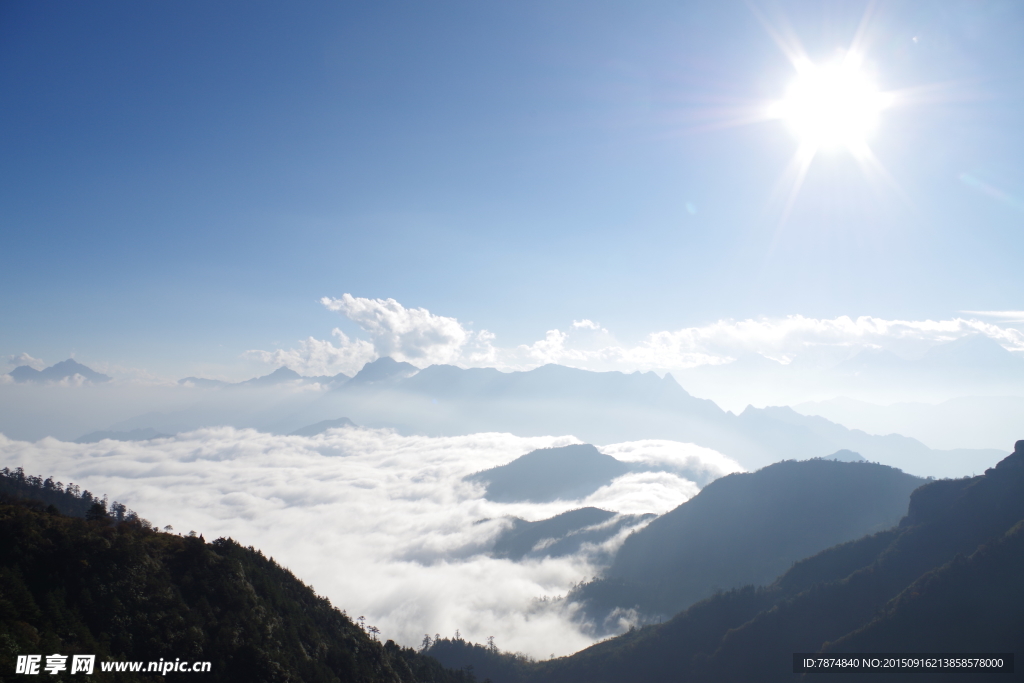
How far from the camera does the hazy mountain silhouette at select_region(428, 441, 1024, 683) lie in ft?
344

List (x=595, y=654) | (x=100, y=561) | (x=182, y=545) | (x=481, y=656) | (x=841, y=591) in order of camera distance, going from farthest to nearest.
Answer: (x=481, y=656), (x=595, y=654), (x=841, y=591), (x=182, y=545), (x=100, y=561)

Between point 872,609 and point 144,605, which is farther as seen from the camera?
point 872,609

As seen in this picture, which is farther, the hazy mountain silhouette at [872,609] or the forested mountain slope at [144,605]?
the hazy mountain silhouette at [872,609]

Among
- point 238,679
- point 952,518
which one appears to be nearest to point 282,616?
point 238,679

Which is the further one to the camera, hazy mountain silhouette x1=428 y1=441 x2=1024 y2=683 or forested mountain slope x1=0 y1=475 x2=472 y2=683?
hazy mountain silhouette x1=428 y1=441 x2=1024 y2=683

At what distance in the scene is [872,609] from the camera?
12775cm

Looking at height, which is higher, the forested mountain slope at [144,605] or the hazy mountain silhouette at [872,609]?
the forested mountain slope at [144,605]

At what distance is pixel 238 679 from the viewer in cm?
4600

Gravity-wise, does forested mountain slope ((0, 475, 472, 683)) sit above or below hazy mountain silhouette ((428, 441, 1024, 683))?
above

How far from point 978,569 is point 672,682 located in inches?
3625

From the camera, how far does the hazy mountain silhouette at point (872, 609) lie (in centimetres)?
10500

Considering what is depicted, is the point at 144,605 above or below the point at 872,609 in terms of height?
above

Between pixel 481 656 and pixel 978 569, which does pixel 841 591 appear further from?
pixel 481 656

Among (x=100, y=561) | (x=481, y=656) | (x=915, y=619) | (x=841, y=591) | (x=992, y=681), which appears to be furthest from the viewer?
(x=481, y=656)
